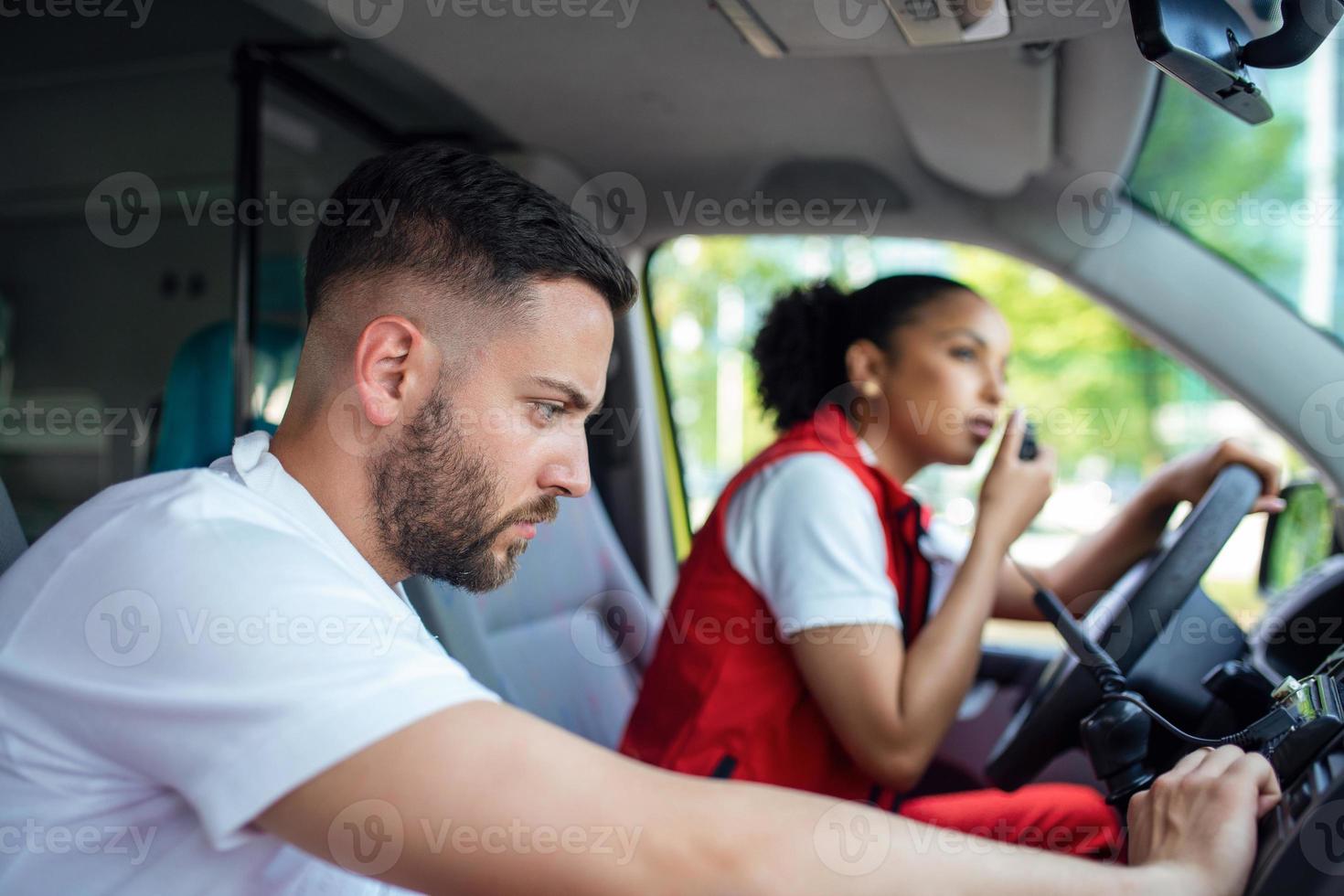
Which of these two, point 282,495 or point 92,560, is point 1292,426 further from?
point 92,560

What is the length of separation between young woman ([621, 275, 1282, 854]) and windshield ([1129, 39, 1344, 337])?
0.35m

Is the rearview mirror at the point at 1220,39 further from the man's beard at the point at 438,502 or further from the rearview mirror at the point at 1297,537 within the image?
the rearview mirror at the point at 1297,537

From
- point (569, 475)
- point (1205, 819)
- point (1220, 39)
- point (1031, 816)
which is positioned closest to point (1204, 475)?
point (1031, 816)

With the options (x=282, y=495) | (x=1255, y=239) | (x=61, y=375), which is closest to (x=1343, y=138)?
(x=1255, y=239)

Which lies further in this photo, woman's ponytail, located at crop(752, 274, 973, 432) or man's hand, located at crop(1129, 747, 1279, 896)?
woman's ponytail, located at crop(752, 274, 973, 432)

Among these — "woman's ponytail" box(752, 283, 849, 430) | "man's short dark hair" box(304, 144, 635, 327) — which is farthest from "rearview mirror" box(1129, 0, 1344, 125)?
"woman's ponytail" box(752, 283, 849, 430)

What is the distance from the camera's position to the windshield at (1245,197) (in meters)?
1.68

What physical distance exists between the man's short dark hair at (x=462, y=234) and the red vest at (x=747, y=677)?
1.99 ft

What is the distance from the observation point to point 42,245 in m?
3.31

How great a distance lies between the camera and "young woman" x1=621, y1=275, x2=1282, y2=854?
135 centimetres

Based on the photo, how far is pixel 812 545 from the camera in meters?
1.39

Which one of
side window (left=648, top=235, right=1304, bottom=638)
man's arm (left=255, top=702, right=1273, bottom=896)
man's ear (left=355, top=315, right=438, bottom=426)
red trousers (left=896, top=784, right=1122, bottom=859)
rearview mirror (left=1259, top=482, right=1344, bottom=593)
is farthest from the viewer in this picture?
side window (left=648, top=235, right=1304, bottom=638)

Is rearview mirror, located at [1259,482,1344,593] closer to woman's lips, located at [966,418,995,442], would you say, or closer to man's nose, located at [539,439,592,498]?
woman's lips, located at [966,418,995,442]

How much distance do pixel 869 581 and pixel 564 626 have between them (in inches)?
25.6
